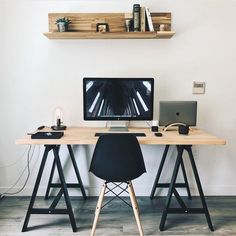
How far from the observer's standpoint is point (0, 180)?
9.46 feet

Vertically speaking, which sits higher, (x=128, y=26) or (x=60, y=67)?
(x=128, y=26)

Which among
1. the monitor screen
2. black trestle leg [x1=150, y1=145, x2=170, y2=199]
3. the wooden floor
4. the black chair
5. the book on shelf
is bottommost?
the wooden floor

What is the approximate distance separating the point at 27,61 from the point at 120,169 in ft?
4.97

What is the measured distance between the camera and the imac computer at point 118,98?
8.23 feet

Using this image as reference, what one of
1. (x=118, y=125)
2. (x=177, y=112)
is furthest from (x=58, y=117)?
(x=177, y=112)

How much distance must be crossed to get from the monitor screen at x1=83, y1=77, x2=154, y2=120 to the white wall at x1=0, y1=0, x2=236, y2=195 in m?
0.26

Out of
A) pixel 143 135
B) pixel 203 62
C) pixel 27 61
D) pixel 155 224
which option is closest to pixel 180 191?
pixel 155 224

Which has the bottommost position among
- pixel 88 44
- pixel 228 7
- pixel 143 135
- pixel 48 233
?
pixel 48 233

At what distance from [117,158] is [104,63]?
114cm

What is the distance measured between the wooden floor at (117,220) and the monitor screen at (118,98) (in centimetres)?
88

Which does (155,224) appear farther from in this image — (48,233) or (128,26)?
(128,26)

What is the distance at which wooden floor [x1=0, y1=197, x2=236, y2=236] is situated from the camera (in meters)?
2.21

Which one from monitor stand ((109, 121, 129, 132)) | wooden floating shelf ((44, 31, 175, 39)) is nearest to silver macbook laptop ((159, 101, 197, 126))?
monitor stand ((109, 121, 129, 132))

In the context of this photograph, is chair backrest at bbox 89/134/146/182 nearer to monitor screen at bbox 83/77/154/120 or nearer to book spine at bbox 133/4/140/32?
monitor screen at bbox 83/77/154/120
